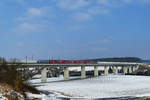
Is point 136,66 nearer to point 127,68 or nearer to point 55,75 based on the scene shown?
point 127,68

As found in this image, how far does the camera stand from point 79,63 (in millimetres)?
126500

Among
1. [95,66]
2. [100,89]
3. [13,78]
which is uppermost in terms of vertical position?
[13,78]

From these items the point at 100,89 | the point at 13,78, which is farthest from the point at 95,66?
the point at 13,78

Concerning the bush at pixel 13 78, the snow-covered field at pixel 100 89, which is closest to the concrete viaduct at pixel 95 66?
the snow-covered field at pixel 100 89

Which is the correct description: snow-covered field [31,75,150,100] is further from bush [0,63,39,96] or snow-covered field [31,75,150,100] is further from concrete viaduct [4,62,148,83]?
concrete viaduct [4,62,148,83]

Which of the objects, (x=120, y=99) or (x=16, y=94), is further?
(x=120, y=99)

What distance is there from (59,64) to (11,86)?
75.4 metres

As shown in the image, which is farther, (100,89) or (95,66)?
(95,66)

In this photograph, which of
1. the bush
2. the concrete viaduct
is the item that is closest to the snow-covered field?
the bush

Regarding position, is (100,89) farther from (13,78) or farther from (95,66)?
(95,66)

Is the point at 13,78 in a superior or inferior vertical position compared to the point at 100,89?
superior

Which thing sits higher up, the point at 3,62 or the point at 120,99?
the point at 3,62

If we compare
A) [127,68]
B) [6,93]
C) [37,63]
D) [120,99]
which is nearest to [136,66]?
[127,68]

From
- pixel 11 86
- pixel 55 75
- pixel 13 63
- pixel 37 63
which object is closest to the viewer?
pixel 11 86
